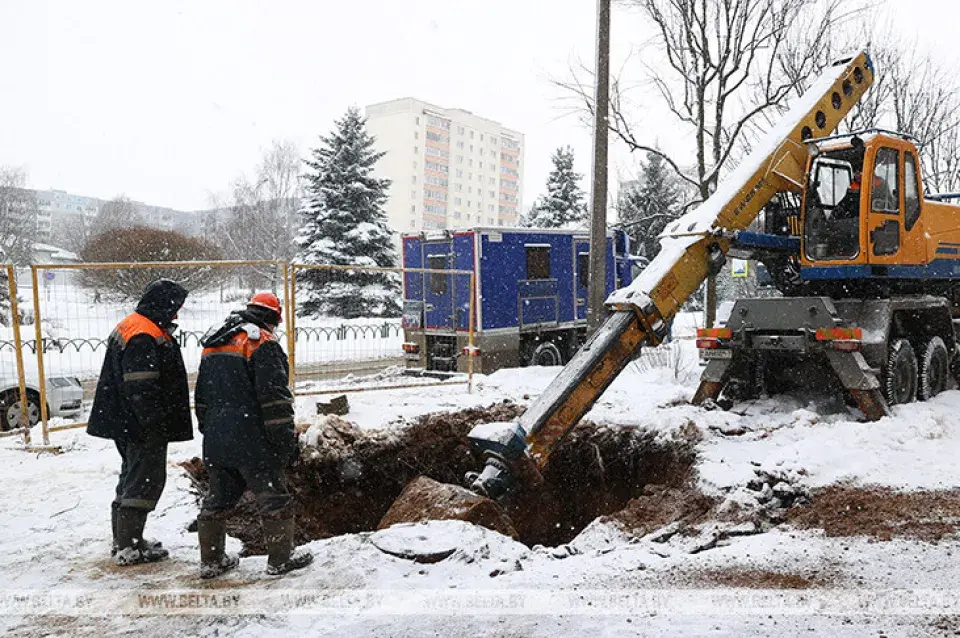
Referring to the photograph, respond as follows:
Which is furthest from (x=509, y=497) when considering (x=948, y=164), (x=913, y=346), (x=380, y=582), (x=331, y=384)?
(x=948, y=164)

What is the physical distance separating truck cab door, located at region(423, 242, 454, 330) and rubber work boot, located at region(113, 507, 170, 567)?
875 cm

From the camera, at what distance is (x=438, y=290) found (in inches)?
525

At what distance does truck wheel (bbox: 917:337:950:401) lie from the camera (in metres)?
8.23

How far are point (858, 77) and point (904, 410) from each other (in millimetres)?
3877

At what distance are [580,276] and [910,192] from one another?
24.8ft

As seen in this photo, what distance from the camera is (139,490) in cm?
453

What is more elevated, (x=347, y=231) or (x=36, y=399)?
(x=347, y=231)

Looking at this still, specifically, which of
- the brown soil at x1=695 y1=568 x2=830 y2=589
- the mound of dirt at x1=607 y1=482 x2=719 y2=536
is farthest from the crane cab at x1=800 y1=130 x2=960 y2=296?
the brown soil at x1=695 y1=568 x2=830 y2=589

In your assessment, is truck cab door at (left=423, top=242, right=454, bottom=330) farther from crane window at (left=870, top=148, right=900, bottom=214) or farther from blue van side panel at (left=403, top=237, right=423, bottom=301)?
crane window at (left=870, top=148, right=900, bottom=214)

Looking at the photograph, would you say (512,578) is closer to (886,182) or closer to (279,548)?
(279,548)

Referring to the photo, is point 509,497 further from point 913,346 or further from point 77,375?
point 77,375

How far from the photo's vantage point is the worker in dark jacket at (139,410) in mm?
4434

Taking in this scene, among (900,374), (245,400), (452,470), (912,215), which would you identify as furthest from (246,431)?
(912,215)

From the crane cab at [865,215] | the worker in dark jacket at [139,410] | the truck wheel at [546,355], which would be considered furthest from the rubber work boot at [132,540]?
the truck wheel at [546,355]
